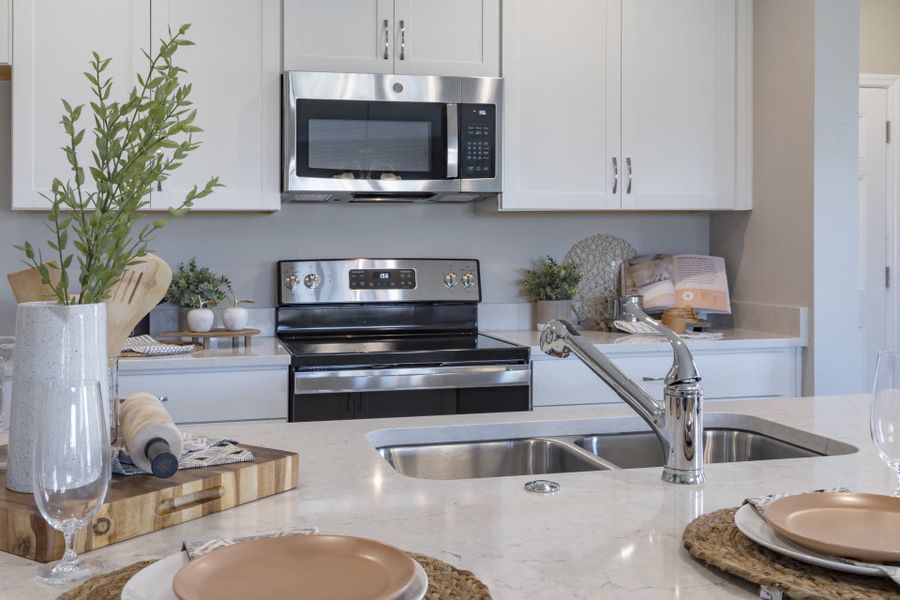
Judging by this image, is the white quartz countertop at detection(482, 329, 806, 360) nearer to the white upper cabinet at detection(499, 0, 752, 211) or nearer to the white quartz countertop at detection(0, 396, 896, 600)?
the white upper cabinet at detection(499, 0, 752, 211)

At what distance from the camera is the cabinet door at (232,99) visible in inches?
118

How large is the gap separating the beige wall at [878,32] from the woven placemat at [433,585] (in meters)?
4.08

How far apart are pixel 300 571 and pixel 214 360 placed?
194cm

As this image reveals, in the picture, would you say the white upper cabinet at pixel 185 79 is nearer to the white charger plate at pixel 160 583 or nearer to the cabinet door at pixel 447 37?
the cabinet door at pixel 447 37

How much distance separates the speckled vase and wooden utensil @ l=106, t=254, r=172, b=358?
0.50 ft

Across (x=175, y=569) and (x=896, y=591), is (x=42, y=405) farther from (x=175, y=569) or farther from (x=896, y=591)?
(x=896, y=591)

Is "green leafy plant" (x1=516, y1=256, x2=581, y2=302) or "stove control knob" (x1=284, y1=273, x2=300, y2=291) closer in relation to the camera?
"stove control knob" (x1=284, y1=273, x2=300, y2=291)

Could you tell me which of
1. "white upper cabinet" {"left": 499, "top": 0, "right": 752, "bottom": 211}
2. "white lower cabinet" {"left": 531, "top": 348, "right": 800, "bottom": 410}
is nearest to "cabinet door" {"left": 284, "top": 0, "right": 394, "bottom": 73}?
"white upper cabinet" {"left": 499, "top": 0, "right": 752, "bottom": 211}

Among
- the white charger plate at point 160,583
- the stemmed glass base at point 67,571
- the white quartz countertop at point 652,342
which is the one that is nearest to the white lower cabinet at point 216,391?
the white quartz countertop at point 652,342

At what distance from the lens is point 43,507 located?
0.86 meters

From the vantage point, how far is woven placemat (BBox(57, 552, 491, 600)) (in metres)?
0.85

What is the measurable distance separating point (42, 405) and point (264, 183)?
227 centimetres

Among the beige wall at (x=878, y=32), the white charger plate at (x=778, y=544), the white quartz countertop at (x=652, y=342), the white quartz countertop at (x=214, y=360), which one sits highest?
the beige wall at (x=878, y=32)

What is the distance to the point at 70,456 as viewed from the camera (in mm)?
836
